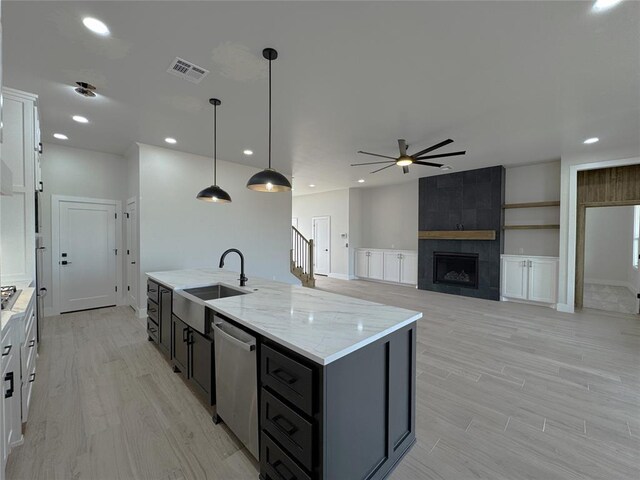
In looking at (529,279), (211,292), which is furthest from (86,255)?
(529,279)

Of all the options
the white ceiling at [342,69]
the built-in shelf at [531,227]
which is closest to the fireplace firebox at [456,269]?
the built-in shelf at [531,227]

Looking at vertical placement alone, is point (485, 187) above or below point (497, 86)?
below

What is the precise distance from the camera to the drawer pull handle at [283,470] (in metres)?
1.49

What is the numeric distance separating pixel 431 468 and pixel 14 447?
110 inches

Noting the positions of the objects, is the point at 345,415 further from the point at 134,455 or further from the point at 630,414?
the point at 630,414

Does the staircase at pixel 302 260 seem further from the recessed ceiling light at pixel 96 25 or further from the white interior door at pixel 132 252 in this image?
the recessed ceiling light at pixel 96 25

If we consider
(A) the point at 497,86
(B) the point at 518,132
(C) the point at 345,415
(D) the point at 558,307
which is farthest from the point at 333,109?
(D) the point at 558,307

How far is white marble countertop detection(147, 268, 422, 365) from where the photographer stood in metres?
1.42

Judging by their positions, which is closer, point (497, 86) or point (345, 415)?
point (345, 415)

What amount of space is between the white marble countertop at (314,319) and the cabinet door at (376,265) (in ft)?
20.3

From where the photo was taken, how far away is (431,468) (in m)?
1.81

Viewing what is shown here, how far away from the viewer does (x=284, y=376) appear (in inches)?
58.6

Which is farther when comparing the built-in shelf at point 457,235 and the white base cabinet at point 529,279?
the built-in shelf at point 457,235

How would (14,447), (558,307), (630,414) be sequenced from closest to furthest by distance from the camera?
(14,447) < (630,414) < (558,307)
